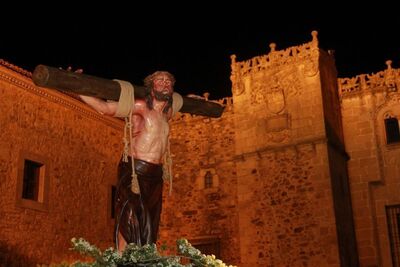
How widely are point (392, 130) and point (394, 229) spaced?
2893 millimetres

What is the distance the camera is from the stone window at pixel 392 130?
16.5m

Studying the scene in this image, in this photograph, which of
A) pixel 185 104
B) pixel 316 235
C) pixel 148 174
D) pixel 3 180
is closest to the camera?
pixel 148 174

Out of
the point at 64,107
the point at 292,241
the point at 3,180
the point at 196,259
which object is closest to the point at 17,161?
the point at 3,180

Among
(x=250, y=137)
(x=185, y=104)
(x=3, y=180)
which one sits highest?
(x=250, y=137)

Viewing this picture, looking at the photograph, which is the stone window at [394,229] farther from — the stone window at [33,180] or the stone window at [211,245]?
the stone window at [33,180]

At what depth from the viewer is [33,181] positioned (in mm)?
15016

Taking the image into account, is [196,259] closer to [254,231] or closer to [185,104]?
[185,104]

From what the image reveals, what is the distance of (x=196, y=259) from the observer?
4344 mm

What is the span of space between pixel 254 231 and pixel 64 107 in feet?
21.4

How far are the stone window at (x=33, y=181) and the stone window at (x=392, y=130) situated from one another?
32.4ft

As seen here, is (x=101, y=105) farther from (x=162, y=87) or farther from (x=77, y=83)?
(x=162, y=87)

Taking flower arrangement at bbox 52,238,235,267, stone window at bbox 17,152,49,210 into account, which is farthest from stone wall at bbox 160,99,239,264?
flower arrangement at bbox 52,238,235,267

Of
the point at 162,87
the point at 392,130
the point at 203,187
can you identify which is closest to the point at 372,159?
the point at 392,130

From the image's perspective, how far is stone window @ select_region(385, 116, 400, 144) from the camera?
16.5m
